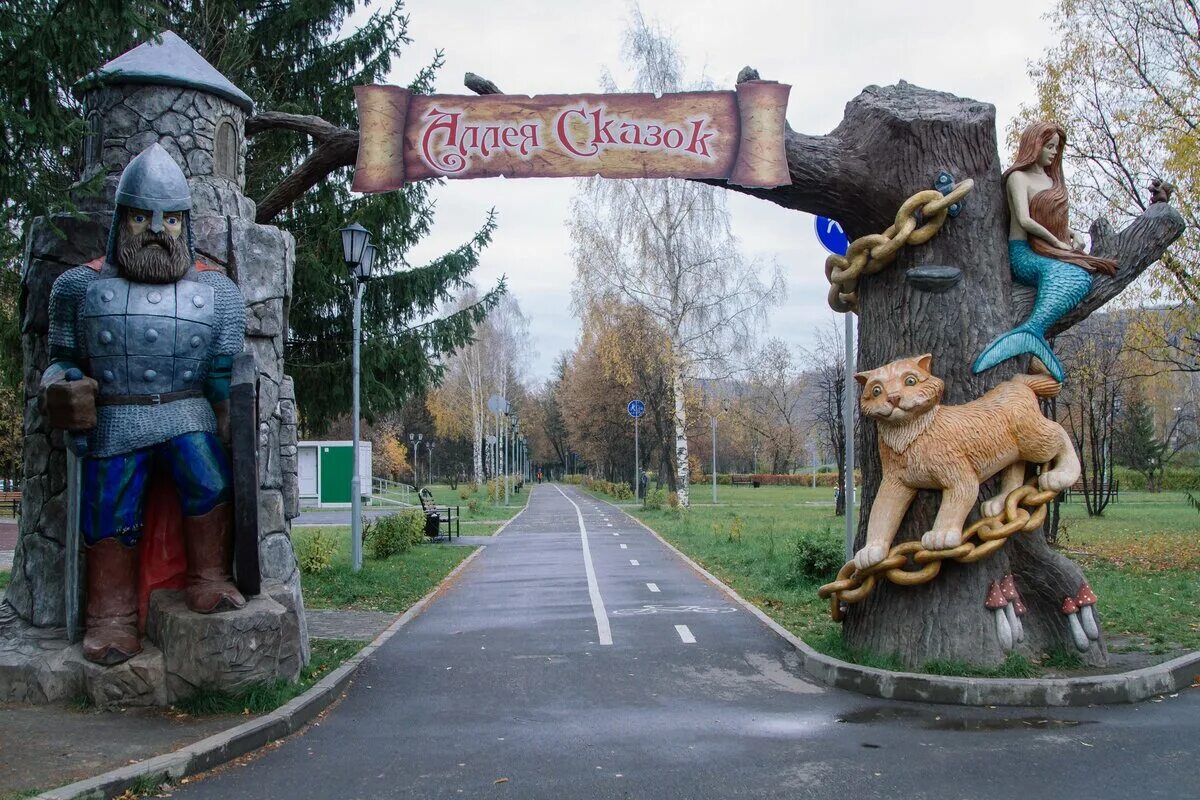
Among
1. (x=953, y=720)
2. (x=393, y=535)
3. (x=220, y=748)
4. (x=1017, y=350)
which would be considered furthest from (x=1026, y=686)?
(x=393, y=535)

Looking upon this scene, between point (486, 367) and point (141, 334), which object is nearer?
point (141, 334)

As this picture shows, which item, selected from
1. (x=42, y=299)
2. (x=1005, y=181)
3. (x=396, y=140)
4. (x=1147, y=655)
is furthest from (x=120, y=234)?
(x=1147, y=655)

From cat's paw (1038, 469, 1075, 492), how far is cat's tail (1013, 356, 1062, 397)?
629 millimetres

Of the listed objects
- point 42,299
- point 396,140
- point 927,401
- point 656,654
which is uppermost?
point 396,140

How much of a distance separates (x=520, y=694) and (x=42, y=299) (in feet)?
15.3

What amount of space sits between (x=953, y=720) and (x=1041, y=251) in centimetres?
375

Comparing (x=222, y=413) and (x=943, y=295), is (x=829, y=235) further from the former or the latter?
(x=222, y=413)

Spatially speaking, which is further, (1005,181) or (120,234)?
(1005,181)

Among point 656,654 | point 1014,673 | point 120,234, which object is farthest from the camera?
point 656,654

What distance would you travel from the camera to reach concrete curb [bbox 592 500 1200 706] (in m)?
7.29

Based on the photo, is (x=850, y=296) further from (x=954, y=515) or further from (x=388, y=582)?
(x=388, y=582)

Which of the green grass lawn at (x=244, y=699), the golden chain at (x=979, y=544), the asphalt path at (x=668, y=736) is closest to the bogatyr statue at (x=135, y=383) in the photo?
the green grass lawn at (x=244, y=699)

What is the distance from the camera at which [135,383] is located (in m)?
7.07

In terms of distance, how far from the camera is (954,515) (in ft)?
25.3
